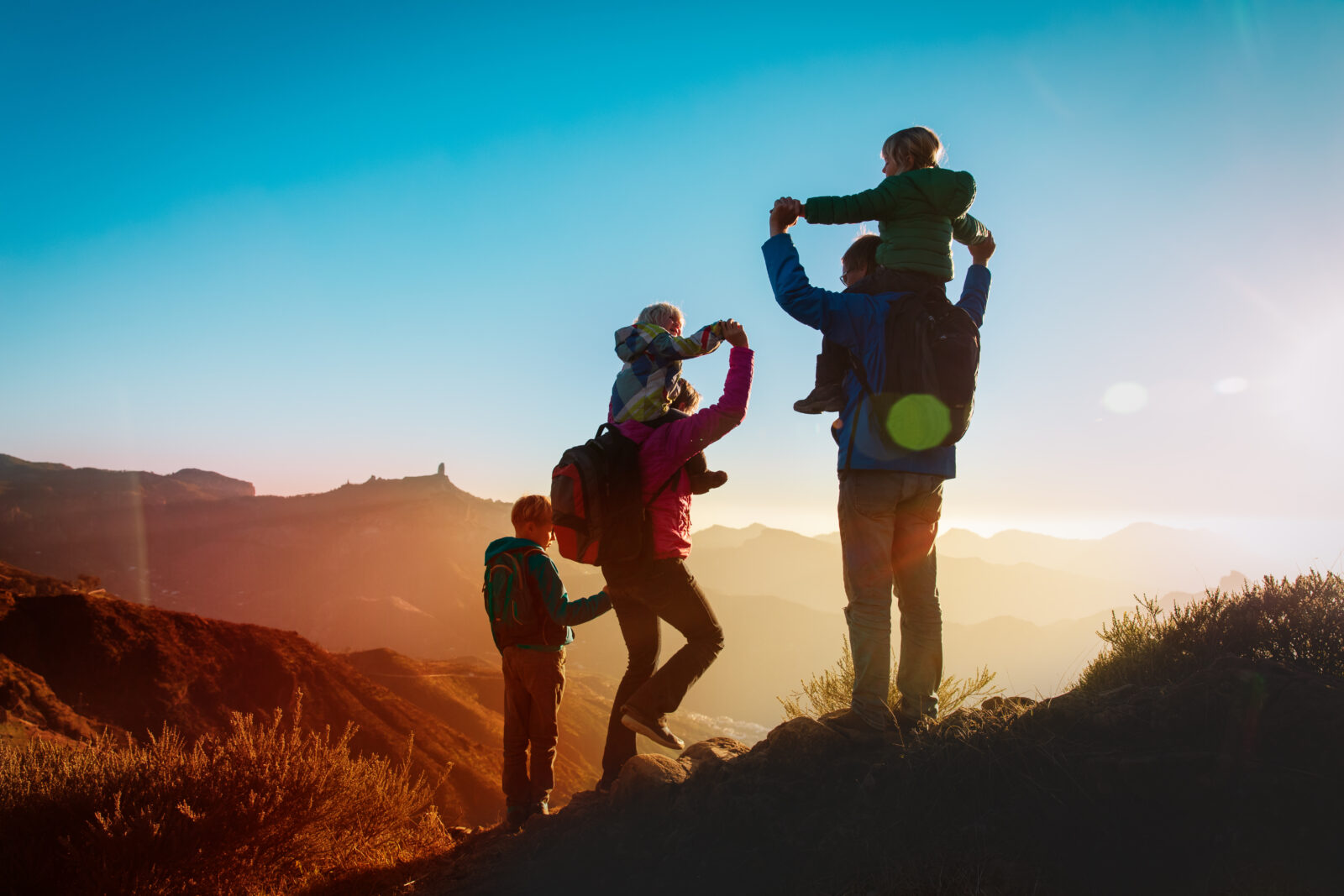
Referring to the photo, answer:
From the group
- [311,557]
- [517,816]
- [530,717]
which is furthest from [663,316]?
[311,557]

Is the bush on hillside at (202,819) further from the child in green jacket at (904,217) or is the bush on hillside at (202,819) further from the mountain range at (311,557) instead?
the mountain range at (311,557)

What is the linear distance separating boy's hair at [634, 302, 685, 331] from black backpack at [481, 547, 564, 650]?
1359mm

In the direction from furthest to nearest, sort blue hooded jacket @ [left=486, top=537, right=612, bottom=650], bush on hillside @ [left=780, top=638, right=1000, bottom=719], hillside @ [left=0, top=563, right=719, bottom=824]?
hillside @ [left=0, top=563, right=719, bottom=824]
bush on hillside @ [left=780, top=638, right=1000, bottom=719]
blue hooded jacket @ [left=486, top=537, right=612, bottom=650]

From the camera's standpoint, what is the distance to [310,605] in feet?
212

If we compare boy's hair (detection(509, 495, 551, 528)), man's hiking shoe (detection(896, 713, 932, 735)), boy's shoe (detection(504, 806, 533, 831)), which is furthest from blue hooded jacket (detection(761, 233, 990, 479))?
boy's shoe (detection(504, 806, 533, 831))

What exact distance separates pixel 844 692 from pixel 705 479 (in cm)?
220

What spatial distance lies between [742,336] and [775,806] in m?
1.88

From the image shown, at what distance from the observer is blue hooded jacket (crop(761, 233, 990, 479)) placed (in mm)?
2582

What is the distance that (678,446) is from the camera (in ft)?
9.59

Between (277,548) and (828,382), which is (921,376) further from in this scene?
(277,548)

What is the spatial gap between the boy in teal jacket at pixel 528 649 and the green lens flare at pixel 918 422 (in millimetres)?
1684

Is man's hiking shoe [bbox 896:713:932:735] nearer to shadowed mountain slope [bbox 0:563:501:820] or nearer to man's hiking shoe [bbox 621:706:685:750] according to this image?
man's hiking shoe [bbox 621:706:685:750]

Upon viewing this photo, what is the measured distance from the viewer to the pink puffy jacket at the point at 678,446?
2.86 m

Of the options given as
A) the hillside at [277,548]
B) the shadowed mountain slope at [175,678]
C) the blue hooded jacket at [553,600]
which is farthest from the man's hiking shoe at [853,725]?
the hillside at [277,548]
